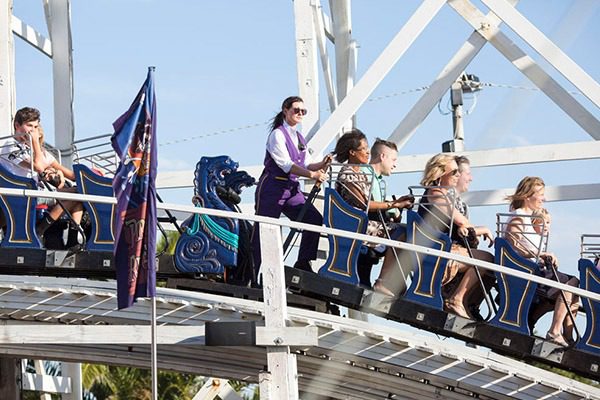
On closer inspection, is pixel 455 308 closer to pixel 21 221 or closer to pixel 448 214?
pixel 448 214

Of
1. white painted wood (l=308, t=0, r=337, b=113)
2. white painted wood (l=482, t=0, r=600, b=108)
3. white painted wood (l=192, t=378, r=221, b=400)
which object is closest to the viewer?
white painted wood (l=482, t=0, r=600, b=108)

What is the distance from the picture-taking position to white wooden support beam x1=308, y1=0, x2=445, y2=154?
48.9 feet

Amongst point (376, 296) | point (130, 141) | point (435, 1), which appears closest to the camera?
point (130, 141)

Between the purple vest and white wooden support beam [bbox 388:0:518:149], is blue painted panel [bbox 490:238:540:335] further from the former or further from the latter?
white wooden support beam [bbox 388:0:518:149]

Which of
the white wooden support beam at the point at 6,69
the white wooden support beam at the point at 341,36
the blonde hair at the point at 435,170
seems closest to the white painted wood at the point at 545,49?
the white wooden support beam at the point at 341,36

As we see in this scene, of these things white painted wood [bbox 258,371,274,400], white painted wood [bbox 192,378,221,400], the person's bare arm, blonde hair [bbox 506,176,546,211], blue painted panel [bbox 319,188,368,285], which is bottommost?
white painted wood [bbox 192,378,221,400]

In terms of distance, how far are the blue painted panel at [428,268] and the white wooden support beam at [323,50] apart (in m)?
5.00

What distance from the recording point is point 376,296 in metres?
11.4

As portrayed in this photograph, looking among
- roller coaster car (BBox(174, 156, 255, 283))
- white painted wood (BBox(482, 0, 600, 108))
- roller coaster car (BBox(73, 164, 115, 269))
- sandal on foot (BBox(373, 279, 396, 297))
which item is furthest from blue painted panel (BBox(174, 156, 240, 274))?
white painted wood (BBox(482, 0, 600, 108))

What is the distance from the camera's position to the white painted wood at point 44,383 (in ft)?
56.5

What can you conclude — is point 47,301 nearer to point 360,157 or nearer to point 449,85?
point 360,157

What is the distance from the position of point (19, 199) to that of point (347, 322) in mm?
2634

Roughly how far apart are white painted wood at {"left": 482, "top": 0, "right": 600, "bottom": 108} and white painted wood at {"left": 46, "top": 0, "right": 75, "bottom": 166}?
4461 millimetres

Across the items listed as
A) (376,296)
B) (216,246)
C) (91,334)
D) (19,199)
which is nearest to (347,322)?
(376,296)
